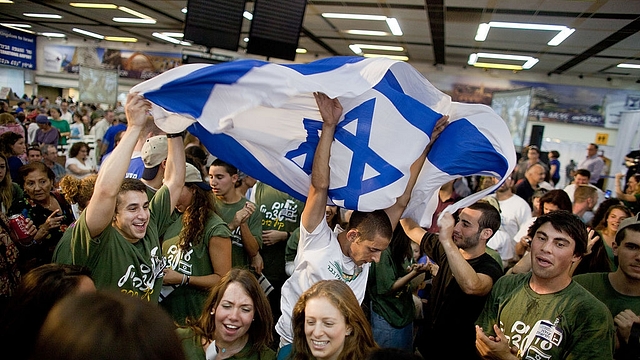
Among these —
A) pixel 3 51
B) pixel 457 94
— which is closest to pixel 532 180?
pixel 457 94

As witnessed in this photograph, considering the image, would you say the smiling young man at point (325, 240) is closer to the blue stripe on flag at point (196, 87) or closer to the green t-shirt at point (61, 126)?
the blue stripe on flag at point (196, 87)

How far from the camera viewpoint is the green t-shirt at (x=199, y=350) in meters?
2.02

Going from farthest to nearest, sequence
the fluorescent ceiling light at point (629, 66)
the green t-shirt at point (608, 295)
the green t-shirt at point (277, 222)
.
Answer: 1. the fluorescent ceiling light at point (629, 66)
2. the green t-shirt at point (277, 222)
3. the green t-shirt at point (608, 295)

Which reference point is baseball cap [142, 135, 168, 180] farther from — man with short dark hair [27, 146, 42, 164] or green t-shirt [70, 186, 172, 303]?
man with short dark hair [27, 146, 42, 164]

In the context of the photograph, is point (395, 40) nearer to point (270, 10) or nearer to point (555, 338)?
point (270, 10)

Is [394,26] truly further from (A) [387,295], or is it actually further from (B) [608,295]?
(B) [608,295]

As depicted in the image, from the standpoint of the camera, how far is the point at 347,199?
2293 millimetres

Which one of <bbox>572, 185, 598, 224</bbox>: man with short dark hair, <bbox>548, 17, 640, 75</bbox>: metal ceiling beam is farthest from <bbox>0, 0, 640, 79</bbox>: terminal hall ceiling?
<bbox>572, 185, 598, 224</bbox>: man with short dark hair

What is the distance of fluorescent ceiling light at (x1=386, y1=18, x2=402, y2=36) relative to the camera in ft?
29.6

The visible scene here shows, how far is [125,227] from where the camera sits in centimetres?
221

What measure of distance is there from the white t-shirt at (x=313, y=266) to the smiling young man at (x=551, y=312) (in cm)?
72

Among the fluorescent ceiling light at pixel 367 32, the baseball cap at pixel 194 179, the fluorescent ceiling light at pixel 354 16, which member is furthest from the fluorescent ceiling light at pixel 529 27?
the baseball cap at pixel 194 179

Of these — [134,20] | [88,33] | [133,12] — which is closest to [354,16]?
[133,12]

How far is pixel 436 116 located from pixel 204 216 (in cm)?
150
